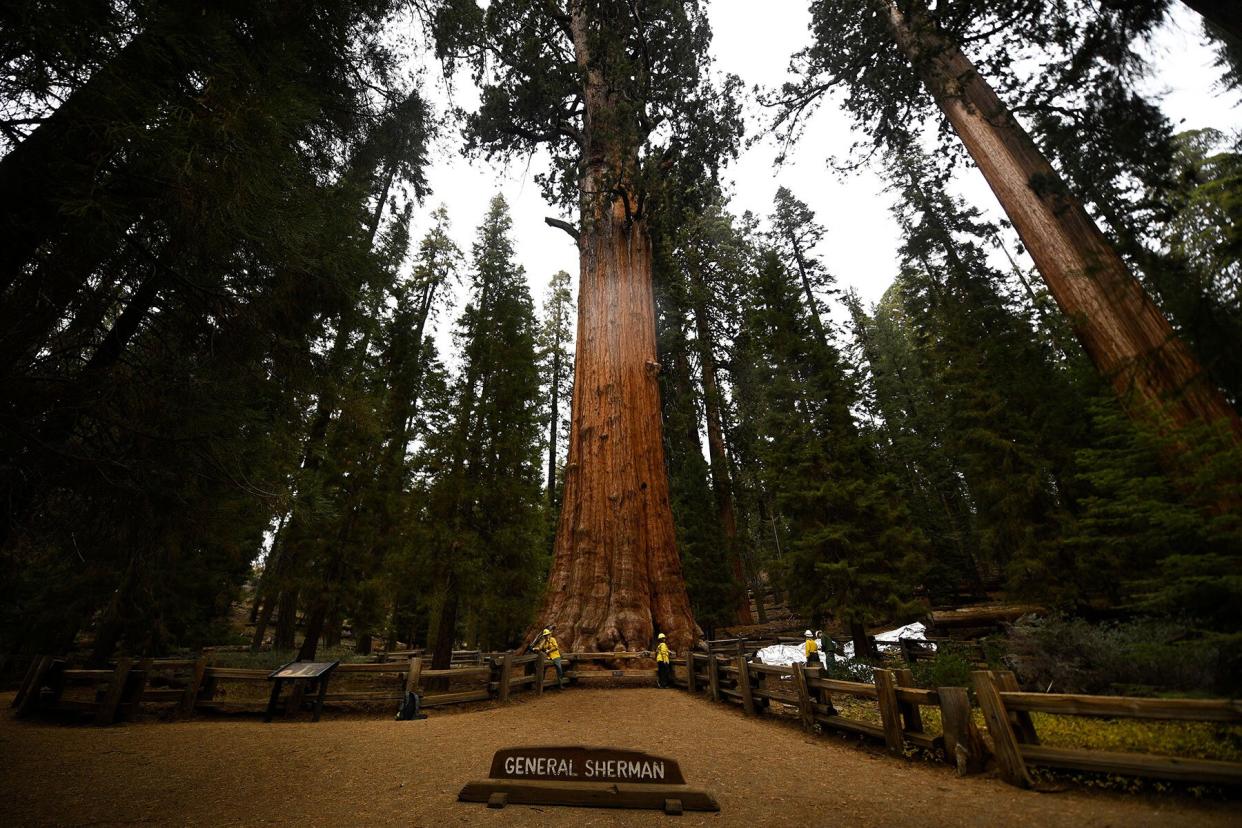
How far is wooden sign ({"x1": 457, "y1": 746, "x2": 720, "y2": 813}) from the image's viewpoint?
3225 mm

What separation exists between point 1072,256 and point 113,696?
1456 cm

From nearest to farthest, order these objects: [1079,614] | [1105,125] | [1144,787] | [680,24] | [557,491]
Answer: [1144,787]
[1105,125]
[1079,614]
[680,24]
[557,491]

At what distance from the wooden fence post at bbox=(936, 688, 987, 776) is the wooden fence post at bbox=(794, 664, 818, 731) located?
192 centimetres

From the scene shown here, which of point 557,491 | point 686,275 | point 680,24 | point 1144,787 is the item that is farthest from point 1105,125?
point 557,491

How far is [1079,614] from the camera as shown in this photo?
33.8 ft

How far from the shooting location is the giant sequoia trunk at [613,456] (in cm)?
941

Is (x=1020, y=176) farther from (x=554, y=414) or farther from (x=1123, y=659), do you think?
(x=554, y=414)

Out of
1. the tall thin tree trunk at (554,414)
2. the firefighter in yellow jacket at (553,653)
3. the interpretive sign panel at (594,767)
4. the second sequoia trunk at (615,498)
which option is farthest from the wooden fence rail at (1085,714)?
the tall thin tree trunk at (554,414)

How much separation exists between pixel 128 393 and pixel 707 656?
846cm

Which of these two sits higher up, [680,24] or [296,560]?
[680,24]

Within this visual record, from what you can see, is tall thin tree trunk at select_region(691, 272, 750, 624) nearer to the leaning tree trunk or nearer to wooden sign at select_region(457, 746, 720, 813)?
the leaning tree trunk

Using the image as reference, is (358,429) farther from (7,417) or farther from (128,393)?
(7,417)

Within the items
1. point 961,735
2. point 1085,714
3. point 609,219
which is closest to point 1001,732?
point 961,735

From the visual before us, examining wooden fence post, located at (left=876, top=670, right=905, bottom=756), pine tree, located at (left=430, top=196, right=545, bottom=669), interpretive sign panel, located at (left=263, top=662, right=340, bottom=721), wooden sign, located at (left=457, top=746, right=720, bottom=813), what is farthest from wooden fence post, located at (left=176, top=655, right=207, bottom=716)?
wooden fence post, located at (left=876, top=670, right=905, bottom=756)
